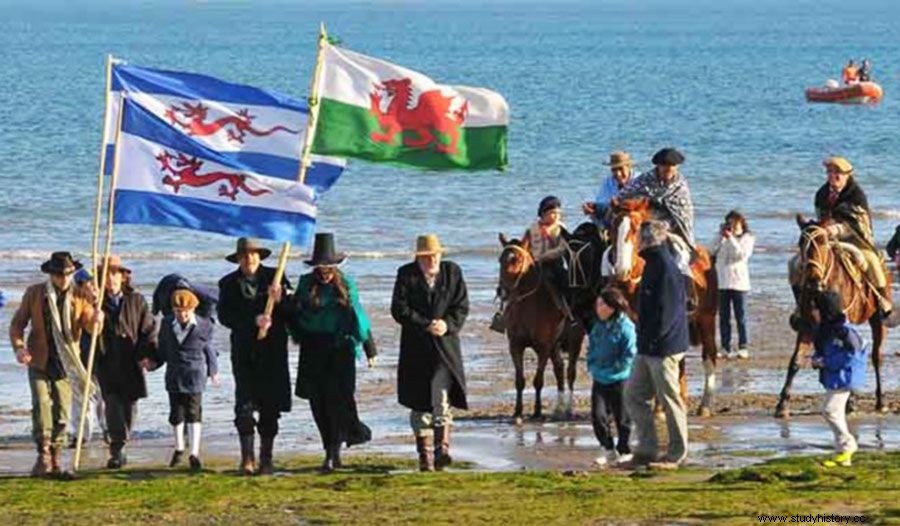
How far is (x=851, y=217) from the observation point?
19.4m

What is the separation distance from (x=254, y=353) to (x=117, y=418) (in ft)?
4.03

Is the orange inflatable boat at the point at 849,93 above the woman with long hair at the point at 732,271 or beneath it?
above

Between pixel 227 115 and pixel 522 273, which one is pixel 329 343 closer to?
pixel 227 115

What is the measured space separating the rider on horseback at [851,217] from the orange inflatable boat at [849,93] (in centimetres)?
6905

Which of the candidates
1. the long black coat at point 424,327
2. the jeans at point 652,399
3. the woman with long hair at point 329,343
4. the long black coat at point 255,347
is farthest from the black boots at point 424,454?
the jeans at point 652,399

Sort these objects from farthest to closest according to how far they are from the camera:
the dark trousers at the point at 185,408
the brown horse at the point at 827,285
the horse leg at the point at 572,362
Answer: the horse leg at the point at 572,362 → the brown horse at the point at 827,285 → the dark trousers at the point at 185,408

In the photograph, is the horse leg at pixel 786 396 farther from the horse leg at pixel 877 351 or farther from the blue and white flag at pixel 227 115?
the blue and white flag at pixel 227 115

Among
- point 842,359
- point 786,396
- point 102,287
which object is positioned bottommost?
point 786,396

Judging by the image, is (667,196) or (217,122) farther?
(667,196)

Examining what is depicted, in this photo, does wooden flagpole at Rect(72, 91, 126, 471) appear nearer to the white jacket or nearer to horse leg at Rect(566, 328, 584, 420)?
horse leg at Rect(566, 328, 584, 420)

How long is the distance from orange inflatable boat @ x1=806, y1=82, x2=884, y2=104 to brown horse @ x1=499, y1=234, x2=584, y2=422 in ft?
228

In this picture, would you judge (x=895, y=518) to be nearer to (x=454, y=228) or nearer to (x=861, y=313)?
(x=861, y=313)

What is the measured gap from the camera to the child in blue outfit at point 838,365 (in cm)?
1566

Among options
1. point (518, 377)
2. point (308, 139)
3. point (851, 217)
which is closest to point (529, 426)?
point (518, 377)
